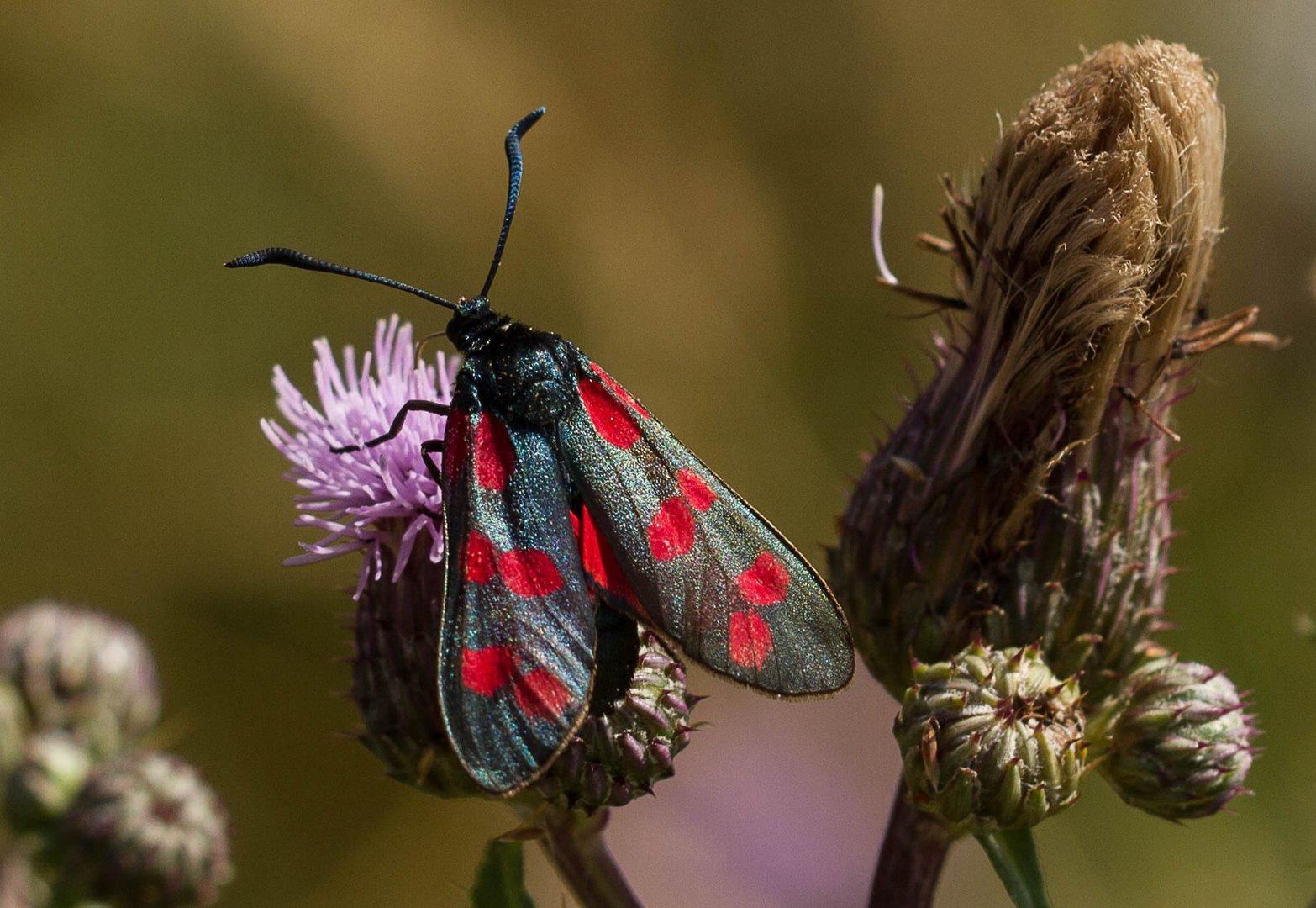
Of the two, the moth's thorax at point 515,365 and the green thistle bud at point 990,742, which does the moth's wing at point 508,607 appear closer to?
the moth's thorax at point 515,365

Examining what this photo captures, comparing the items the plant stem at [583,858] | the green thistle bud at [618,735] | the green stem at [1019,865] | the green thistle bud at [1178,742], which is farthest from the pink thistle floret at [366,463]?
the green thistle bud at [1178,742]

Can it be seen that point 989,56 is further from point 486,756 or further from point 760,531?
point 486,756

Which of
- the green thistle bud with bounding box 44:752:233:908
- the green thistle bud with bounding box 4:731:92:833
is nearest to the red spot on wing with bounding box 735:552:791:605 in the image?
the green thistle bud with bounding box 44:752:233:908

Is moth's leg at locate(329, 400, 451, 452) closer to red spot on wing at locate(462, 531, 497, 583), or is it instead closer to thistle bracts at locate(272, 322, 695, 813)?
thistle bracts at locate(272, 322, 695, 813)

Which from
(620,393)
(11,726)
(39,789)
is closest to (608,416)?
A: (620,393)

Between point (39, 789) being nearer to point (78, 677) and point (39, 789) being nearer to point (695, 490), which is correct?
point (78, 677)

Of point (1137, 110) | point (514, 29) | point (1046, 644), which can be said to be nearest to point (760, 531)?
point (1046, 644)
